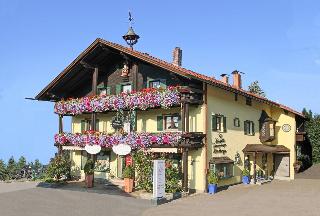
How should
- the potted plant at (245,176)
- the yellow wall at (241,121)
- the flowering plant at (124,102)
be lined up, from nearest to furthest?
the flowering plant at (124,102), the yellow wall at (241,121), the potted plant at (245,176)

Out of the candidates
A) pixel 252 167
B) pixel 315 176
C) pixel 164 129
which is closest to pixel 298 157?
pixel 315 176

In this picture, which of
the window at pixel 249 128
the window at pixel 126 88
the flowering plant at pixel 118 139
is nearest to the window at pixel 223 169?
the flowering plant at pixel 118 139

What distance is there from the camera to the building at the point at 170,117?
23844 mm

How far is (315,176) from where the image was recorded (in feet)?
107

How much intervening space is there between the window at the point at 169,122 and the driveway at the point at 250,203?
474 cm

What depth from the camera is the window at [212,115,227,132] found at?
25.3m

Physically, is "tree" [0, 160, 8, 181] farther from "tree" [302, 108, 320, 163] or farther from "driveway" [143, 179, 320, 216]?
"tree" [302, 108, 320, 163]

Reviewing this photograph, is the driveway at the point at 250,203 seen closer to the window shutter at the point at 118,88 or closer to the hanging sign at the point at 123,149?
the hanging sign at the point at 123,149

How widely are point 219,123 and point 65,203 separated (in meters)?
11.2

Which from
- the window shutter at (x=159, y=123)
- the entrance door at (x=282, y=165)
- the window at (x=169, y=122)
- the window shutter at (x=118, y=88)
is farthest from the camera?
the entrance door at (x=282, y=165)

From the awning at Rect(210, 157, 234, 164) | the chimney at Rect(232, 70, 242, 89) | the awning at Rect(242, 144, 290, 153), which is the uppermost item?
the chimney at Rect(232, 70, 242, 89)

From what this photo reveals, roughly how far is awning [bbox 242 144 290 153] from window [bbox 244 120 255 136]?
0.96 metres

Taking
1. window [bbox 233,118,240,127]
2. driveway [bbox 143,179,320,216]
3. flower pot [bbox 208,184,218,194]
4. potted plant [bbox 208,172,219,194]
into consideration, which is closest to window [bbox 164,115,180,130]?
potted plant [bbox 208,172,219,194]

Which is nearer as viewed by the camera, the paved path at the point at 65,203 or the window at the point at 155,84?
the paved path at the point at 65,203
